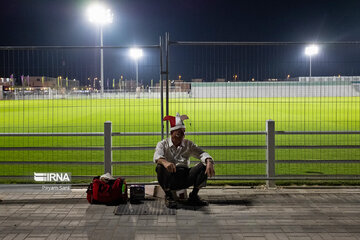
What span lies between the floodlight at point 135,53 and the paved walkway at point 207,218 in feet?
8.21

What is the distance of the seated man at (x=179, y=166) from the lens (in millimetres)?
5973

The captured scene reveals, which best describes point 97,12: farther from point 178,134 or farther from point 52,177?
point 178,134

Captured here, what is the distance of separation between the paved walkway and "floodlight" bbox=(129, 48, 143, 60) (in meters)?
2.50

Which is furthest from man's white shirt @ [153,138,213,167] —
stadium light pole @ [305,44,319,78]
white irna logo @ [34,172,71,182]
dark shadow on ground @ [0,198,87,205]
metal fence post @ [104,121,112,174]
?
white irna logo @ [34,172,71,182]

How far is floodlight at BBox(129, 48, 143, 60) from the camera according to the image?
6.81 m

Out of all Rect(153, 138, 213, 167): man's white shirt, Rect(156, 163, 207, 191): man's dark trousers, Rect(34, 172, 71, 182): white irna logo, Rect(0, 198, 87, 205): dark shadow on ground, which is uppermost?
Rect(153, 138, 213, 167): man's white shirt

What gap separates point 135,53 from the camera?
7.05m

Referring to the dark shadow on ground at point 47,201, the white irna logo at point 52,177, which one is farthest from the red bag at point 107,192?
the white irna logo at point 52,177

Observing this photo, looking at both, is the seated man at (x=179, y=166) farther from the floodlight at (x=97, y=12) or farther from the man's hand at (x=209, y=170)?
the floodlight at (x=97, y=12)

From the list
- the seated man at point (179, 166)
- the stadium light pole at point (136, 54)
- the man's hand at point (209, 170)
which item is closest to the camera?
the man's hand at point (209, 170)

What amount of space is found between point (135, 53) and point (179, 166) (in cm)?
224

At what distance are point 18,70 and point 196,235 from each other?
4585 mm

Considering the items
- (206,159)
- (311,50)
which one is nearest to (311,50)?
(311,50)

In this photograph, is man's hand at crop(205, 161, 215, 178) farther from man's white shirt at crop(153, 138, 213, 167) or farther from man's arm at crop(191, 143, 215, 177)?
man's white shirt at crop(153, 138, 213, 167)
